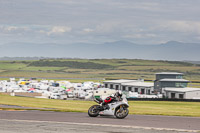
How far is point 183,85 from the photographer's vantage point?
316 feet

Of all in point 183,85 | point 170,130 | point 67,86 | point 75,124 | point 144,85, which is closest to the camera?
point 170,130

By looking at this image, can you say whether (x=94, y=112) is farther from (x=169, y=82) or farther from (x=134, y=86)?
(x=134, y=86)

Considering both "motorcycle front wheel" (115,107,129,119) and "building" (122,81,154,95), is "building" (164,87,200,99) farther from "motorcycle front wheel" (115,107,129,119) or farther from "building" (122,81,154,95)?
"motorcycle front wheel" (115,107,129,119)

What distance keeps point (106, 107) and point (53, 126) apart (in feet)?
17.8

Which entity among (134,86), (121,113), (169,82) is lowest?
(121,113)

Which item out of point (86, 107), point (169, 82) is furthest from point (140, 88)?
point (86, 107)

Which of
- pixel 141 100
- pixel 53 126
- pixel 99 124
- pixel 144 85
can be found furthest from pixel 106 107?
pixel 144 85

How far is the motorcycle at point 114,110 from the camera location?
71.9 ft

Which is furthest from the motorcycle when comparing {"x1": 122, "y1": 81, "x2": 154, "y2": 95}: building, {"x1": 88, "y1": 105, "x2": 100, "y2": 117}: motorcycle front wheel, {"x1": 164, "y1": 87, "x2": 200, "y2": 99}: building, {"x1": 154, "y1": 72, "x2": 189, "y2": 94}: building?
{"x1": 122, "y1": 81, "x2": 154, "y2": 95}: building

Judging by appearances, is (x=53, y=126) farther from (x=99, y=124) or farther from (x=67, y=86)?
(x=67, y=86)

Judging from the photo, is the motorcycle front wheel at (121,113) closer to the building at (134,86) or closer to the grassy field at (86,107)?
the grassy field at (86,107)

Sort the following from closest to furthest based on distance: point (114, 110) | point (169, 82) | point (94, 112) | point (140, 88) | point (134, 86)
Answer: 1. point (114, 110)
2. point (94, 112)
3. point (169, 82)
4. point (140, 88)
5. point (134, 86)

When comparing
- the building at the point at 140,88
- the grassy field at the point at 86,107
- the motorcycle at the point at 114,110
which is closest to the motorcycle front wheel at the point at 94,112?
the motorcycle at the point at 114,110

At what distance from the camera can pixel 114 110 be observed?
21922mm
